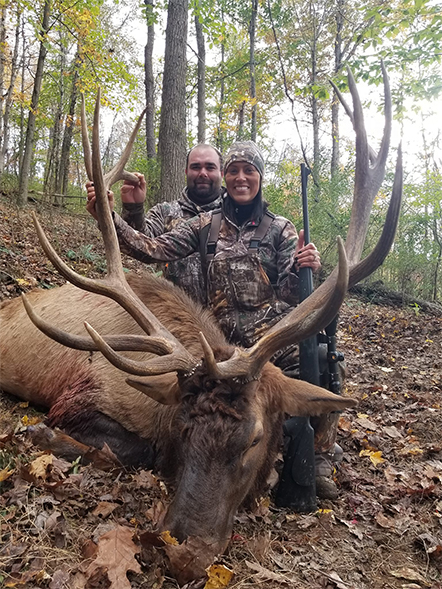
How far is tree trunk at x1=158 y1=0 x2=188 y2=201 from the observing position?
882 centimetres

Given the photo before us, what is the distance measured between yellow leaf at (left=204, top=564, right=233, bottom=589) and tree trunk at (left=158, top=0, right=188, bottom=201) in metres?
7.34

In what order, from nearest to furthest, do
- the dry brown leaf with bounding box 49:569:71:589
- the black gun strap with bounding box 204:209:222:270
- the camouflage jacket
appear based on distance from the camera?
the dry brown leaf with bounding box 49:569:71:589 → the camouflage jacket → the black gun strap with bounding box 204:209:222:270

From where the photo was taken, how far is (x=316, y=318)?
9.73 ft

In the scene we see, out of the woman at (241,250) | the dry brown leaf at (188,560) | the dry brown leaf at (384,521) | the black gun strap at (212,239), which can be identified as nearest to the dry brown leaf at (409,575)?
the dry brown leaf at (384,521)

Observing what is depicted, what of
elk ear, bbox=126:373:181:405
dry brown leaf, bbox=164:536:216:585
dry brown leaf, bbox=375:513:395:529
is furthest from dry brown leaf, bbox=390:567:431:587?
elk ear, bbox=126:373:181:405

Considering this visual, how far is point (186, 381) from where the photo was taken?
280 centimetres

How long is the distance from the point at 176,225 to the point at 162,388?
2817 mm

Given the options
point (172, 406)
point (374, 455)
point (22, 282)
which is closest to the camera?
point (172, 406)

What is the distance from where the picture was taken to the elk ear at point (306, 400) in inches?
120

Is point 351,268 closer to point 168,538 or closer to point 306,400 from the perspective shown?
point 306,400

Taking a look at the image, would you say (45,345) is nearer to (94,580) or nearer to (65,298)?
(65,298)

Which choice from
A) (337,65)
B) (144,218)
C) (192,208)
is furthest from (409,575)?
(337,65)

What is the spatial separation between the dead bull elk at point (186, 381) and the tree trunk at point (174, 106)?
494 cm

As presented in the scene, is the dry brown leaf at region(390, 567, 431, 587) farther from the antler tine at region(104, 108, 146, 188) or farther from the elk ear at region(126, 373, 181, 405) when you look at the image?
the antler tine at region(104, 108, 146, 188)
